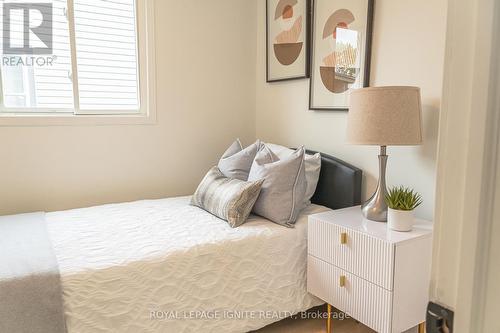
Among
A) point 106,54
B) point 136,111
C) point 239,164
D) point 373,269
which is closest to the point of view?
point 373,269

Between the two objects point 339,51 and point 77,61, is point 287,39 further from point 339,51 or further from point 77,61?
point 77,61

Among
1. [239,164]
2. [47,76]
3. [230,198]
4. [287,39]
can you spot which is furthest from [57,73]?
[287,39]

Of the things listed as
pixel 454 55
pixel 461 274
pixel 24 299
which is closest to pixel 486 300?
pixel 461 274

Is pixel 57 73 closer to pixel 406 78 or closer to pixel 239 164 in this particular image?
pixel 239 164

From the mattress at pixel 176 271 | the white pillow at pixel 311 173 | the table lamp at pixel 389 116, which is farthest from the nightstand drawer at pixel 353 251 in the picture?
the table lamp at pixel 389 116

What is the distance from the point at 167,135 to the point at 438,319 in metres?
2.60

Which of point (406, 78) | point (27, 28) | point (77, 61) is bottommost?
point (406, 78)

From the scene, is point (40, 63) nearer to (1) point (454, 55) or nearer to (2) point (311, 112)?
(2) point (311, 112)

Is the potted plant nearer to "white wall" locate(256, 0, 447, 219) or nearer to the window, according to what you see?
"white wall" locate(256, 0, 447, 219)

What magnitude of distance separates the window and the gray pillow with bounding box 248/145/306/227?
4.01ft

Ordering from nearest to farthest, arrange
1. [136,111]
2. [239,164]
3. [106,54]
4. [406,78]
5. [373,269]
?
[373,269]
[406,78]
[239,164]
[106,54]
[136,111]

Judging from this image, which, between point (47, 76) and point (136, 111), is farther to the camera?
point (136, 111)

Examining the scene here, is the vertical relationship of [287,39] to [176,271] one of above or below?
above

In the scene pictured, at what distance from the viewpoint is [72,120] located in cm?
255
